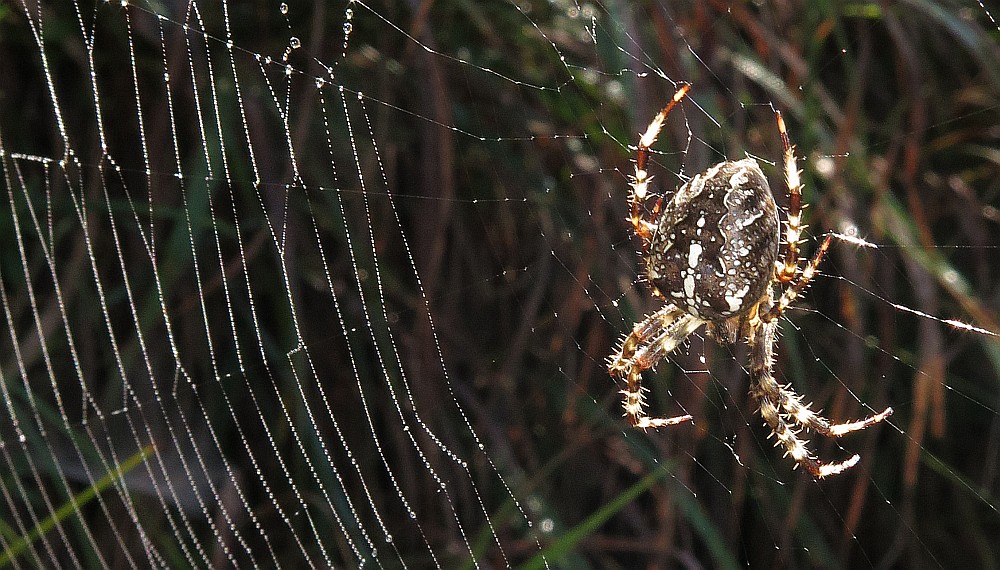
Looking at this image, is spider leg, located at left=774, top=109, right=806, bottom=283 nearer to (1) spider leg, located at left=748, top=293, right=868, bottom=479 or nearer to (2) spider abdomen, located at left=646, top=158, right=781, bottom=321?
(2) spider abdomen, located at left=646, top=158, right=781, bottom=321

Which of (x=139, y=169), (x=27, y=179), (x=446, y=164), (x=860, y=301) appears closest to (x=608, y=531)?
(x=860, y=301)

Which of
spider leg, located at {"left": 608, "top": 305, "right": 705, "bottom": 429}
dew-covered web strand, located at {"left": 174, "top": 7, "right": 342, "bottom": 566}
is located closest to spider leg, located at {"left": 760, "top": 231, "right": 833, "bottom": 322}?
spider leg, located at {"left": 608, "top": 305, "right": 705, "bottom": 429}

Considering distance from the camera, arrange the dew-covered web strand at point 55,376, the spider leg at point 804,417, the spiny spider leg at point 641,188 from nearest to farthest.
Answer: the spiny spider leg at point 641,188, the spider leg at point 804,417, the dew-covered web strand at point 55,376

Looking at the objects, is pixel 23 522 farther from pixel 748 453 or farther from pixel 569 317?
pixel 748 453

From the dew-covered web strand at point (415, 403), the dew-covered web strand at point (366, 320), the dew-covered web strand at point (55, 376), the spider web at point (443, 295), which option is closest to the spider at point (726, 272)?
the spider web at point (443, 295)

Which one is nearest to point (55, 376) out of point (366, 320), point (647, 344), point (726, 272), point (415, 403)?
point (366, 320)

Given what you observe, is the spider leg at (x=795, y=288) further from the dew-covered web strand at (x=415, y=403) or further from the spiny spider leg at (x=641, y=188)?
the dew-covered web strand at (x=415, y=403)

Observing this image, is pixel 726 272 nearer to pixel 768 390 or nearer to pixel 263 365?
pixel 768 390
